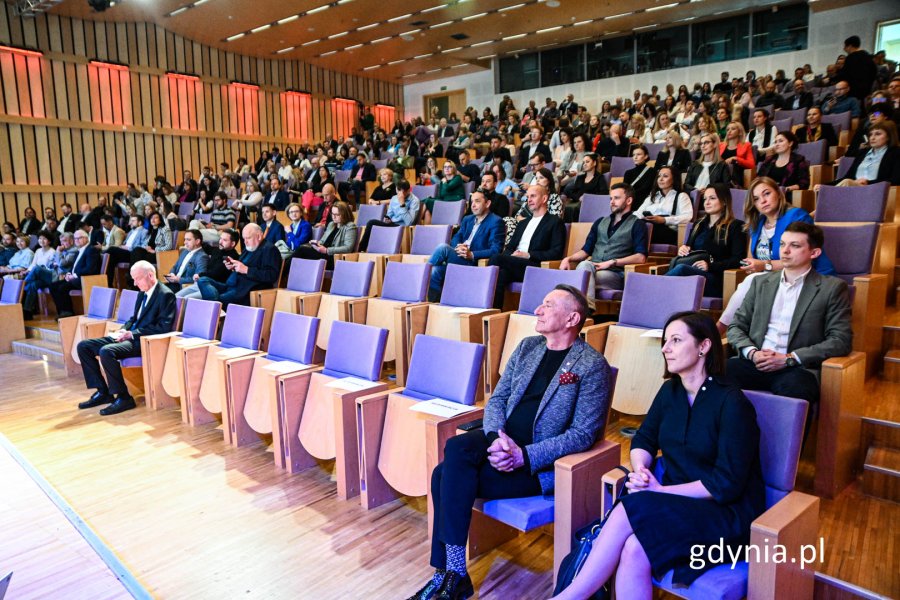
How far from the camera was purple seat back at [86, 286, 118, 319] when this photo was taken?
4.48m

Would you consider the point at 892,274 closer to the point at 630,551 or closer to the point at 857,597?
the point at 857,597

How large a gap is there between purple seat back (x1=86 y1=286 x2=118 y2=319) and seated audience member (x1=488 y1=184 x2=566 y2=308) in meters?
2.80

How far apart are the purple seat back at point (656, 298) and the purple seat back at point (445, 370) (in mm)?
849

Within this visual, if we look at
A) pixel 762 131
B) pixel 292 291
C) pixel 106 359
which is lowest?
pixel 106 359

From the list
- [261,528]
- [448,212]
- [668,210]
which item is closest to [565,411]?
[261,528]

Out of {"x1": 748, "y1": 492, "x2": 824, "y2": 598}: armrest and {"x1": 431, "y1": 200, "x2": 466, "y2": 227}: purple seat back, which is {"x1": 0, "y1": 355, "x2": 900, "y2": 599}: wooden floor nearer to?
Answer: {"x1": 748, "y1": 492, "x2": 824, "y2": 598}: armrest

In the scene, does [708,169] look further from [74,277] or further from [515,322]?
[74,277]

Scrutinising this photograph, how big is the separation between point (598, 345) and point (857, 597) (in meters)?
1.32

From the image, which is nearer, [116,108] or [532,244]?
[532,244]

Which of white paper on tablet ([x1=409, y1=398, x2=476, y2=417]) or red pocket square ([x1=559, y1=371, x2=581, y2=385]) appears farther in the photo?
white paper on tablet ([x1=409, y1=398, x2=476, y2=417])

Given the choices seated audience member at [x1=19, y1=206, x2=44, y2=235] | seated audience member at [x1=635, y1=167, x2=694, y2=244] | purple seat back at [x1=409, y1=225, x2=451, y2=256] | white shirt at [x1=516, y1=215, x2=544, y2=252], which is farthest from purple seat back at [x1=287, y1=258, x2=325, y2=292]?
seated audience member at [x1=19, y1=206, x2=44, y2=235]

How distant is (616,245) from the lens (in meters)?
3.46

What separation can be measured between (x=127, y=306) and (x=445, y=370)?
3.00m

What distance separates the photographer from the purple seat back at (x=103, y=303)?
4.48 m
